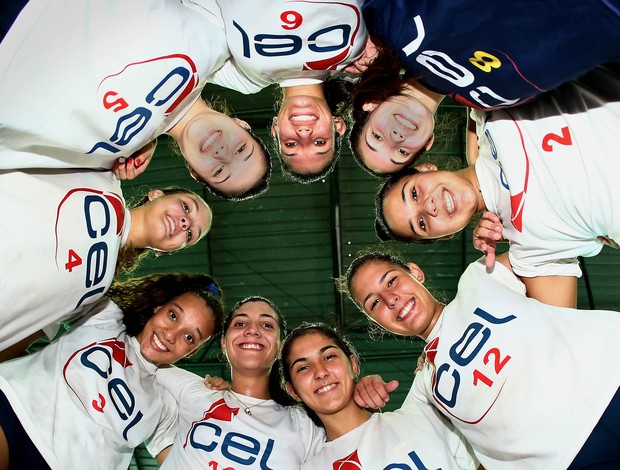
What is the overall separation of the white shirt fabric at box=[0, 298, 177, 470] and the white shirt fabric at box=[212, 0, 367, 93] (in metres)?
1.64

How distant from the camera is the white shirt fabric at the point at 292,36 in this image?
102 inches

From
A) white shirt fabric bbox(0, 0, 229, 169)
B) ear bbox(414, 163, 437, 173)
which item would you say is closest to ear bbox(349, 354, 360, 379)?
ear bbox(414, 163, 437, 173)

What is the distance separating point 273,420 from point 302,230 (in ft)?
15.3

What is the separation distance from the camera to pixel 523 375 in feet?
8.68

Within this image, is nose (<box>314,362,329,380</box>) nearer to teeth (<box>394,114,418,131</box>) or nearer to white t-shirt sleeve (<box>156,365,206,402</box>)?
white t-shirt sleeve (<box>156,365,206,402</box>)

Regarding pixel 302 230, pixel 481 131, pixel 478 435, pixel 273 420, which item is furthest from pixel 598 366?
pixel 302 230

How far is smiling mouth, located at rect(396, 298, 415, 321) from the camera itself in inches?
126

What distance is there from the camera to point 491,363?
273 cm

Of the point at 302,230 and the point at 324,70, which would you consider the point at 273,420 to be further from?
the point at 302,230

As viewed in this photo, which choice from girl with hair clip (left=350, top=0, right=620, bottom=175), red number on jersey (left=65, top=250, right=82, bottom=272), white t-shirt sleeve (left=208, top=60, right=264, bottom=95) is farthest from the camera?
white t-shirt sleeve (left=208, top=60, right=264, bottom=95)

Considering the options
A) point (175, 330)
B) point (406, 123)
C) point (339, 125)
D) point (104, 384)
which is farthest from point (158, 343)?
point (406, 123)

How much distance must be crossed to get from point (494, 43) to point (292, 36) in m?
0.95

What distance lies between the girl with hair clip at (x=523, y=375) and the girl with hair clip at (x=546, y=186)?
0.19m

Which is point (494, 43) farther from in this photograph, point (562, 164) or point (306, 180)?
point (306, 180)
